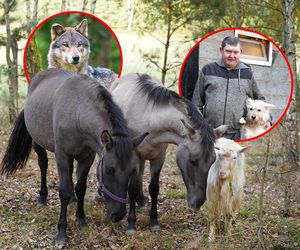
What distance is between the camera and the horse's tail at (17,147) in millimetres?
7902

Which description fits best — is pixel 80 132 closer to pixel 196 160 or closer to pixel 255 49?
pixel 196 160

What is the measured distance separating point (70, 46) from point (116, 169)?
316 centimetres

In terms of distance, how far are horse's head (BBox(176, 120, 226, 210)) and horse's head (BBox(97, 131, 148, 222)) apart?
0.73 meters

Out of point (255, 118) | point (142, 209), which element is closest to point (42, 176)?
point (142, 209)

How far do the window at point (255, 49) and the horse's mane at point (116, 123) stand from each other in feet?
4.85

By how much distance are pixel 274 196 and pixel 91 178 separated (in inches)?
129

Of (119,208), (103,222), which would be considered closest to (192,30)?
(103,222)

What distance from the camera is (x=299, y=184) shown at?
7754mm

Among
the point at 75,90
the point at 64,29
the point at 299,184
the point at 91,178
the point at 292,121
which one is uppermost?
the point at 64,29

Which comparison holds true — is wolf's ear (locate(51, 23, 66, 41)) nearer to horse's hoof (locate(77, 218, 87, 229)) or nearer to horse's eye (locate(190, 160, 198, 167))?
horse's hoof (locate(77, 218, 87, 229))

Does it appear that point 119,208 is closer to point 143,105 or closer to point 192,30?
point 143,105

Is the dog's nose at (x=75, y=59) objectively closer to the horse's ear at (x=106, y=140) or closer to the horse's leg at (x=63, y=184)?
the horse's leg at (x=63, y=184)

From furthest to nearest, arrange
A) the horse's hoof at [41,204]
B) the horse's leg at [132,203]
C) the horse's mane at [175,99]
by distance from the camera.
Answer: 1. the horse's hoof at [41,204]
2. the horse's leg at [132,203]
3. the horse's mane at [175,99]

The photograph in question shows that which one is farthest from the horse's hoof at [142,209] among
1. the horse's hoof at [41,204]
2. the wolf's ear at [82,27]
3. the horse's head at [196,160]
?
the wolf's ear at [82,27]
